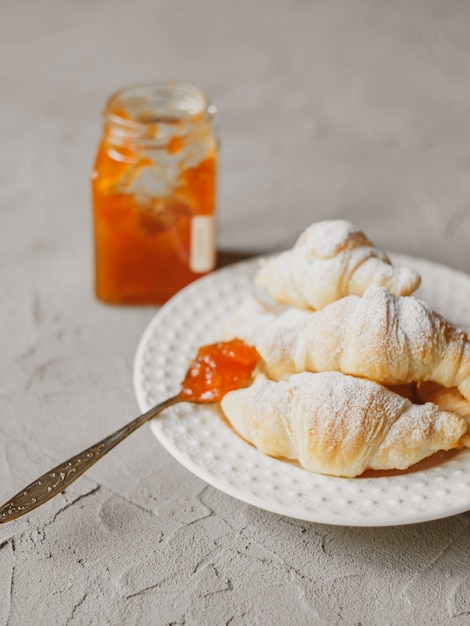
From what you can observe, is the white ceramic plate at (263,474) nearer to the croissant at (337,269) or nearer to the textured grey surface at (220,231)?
the textured grey surface at (220,231)

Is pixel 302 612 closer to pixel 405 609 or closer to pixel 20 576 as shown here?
pixel 405 609

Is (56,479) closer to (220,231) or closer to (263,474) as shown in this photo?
(263,474)

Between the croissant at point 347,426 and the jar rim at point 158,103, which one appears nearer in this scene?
the croissant at point 347,426

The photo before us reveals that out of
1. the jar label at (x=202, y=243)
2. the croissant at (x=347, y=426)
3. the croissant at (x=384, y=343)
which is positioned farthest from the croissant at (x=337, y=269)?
the jar label at (x=202, y=243)

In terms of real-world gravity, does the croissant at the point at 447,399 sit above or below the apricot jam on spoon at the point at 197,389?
above

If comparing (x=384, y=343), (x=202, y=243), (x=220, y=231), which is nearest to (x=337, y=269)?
(x=384, y=343)

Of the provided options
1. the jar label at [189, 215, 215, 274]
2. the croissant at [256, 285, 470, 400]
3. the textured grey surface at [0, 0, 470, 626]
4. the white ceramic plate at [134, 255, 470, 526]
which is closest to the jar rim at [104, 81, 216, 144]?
the jar label at [189, 215, 215, 274]

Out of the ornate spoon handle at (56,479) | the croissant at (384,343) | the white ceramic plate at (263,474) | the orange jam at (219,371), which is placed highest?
the croissant at (384,343)

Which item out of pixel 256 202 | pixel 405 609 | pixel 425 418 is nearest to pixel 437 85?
pixel 256 202
